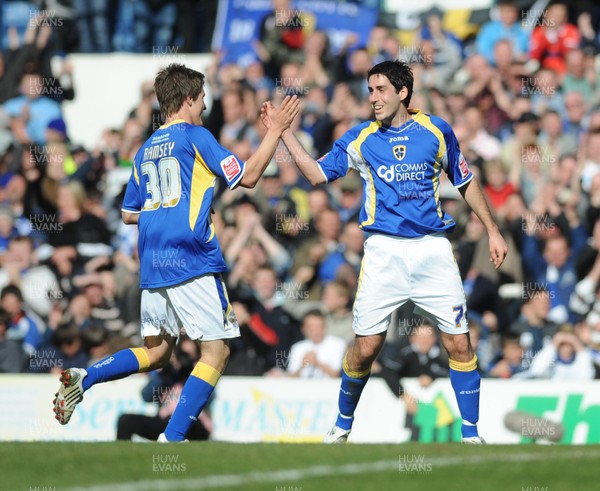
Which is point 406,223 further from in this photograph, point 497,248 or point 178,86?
point 178,86

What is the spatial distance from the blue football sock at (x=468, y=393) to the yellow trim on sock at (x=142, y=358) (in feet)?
6.93

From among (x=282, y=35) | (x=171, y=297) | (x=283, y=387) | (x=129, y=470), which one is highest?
(x=282, y=35)

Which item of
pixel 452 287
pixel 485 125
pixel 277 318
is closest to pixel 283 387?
pixel 277 318

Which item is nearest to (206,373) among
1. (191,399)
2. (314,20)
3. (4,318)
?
(191,399)

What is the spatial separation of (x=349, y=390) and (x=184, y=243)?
1700 mm

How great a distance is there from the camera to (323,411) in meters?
11.7

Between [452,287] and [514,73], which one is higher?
[514,73]

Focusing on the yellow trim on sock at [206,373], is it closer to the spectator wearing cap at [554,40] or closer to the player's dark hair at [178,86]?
the player's dark hair at [178,86]

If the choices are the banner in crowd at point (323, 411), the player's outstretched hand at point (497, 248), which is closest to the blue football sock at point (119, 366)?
the player's outstretched hand at point (497, 248)

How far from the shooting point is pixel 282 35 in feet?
55.9

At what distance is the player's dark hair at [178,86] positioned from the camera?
8.06 meters

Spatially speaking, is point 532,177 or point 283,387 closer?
point 283,387

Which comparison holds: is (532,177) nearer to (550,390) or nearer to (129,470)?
(550,390)

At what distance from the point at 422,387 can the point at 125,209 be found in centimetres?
427
